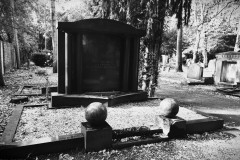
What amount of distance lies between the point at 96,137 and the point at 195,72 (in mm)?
13613

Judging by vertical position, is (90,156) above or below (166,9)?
below

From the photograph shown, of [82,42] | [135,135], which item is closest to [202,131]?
[135,135]

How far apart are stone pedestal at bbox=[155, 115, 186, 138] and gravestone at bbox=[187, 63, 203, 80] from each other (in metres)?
11.5

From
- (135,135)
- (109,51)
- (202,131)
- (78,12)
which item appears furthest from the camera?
(78,12)

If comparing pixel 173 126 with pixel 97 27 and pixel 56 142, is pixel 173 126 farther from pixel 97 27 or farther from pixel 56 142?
pixel 97 27

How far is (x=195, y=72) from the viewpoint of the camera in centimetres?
1566

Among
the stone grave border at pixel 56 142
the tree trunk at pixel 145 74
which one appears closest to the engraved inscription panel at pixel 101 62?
the tree trunk at pixel 145 74

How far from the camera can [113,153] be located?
12.8 ft

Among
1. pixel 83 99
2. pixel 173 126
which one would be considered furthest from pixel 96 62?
pixel 173 126

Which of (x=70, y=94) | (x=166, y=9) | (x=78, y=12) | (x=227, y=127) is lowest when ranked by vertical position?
(x=227, y=127)

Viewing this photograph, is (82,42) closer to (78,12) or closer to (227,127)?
(227,127)

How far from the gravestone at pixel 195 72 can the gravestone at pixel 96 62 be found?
29.6 ft

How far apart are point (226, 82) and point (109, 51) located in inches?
403

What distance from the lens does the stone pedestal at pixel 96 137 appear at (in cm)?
384
